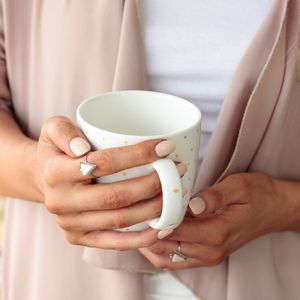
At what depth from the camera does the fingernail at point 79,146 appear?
1.73 ft

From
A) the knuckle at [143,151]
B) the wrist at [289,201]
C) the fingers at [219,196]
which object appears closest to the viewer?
the knuckle at [143,151]

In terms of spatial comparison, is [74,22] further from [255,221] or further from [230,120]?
[255,221]

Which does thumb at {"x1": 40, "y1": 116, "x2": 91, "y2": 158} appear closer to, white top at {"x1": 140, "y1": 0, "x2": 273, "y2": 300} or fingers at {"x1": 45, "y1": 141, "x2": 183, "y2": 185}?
fingers at {"x1": 45, "y1": 141, "x2": 183, "y2": 185}

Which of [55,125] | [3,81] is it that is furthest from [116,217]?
[3,81]

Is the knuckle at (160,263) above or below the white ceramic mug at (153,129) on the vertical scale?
below

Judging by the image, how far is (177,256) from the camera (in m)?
0.67

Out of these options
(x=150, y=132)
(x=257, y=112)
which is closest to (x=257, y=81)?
(x=257, y=112)

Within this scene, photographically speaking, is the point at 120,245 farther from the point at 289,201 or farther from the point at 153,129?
the point at 289,201

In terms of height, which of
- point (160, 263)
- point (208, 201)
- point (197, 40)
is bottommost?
point (160, 263)

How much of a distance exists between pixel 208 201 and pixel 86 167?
153 millimetres

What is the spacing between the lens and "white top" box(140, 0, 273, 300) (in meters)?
0.69

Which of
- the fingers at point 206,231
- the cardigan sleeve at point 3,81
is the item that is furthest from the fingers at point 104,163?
the cardigan sleeve at point 3,81

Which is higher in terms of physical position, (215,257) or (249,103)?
(249,103)

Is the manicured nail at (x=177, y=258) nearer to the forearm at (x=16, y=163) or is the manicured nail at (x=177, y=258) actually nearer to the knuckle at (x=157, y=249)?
the knuckle at (x=157, y=249)
